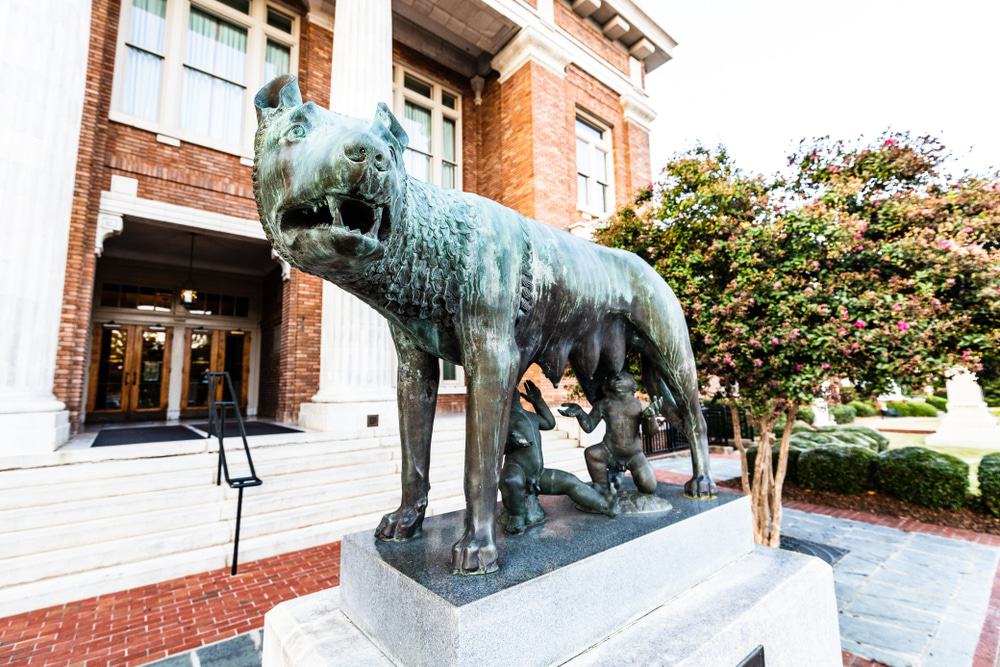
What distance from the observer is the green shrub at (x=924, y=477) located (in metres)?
6.62

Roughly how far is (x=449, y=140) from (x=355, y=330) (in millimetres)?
7391

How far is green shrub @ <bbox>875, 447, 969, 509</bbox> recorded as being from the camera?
21.7ft

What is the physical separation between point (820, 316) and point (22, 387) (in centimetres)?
868

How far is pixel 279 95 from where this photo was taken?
1.26m

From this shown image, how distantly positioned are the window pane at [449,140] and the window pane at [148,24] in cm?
629

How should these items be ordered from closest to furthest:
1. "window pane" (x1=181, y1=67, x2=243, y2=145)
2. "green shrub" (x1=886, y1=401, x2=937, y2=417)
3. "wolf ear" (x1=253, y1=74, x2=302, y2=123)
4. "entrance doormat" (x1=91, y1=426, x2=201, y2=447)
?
"wolf ear" (x1=253, y1=74, x2=302, y2=123) → "entrance doormat" (x1=91, y1=426, x2=201, y2=447) → "window pane" (x1=181, y1=67, x2=243, y2=145) → "green shrub" (x1=886, y1=401, x2=937, y2=417)

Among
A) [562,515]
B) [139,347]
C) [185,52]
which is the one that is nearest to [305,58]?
[185,52]

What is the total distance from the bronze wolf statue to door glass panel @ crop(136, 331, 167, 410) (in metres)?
12.5

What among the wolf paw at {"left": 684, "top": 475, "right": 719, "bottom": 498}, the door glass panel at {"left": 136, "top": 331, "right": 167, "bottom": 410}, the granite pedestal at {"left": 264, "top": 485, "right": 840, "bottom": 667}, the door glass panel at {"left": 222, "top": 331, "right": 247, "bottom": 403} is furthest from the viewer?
the door glass panel at {"left": 222, "top": 331, "right": 247, "bottom": 403}

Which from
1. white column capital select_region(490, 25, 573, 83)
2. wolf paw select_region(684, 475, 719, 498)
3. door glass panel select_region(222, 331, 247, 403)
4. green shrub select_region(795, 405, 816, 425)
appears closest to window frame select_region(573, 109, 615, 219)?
white column capital select_region(490, 25, 573, 83)

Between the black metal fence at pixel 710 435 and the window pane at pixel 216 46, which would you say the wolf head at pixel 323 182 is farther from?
the window pane at pixel 216 46

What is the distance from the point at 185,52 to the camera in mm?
8930

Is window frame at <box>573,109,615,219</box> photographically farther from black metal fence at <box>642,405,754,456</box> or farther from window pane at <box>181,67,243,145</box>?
window pane at <box>181,67,243,145</box>

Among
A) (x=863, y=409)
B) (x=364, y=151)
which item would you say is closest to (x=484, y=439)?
(x=364, y=151)
